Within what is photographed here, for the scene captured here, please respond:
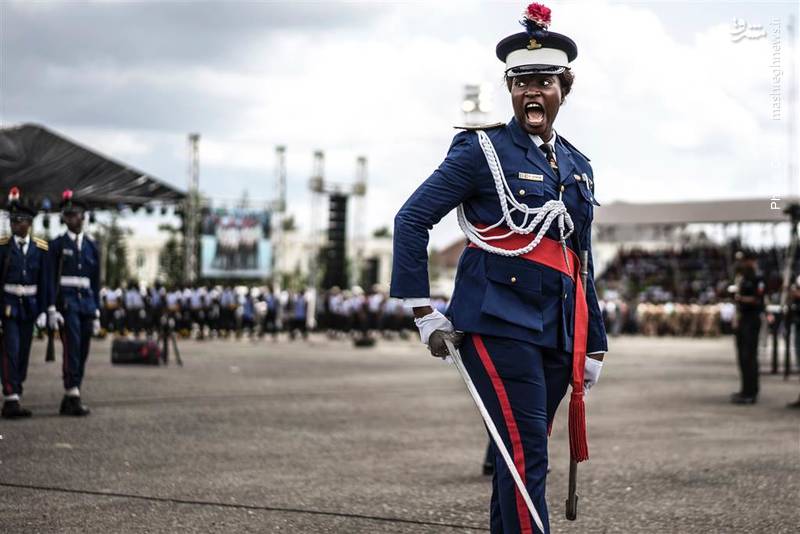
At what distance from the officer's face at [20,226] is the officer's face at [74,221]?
0.37 meters

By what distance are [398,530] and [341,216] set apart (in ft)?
145

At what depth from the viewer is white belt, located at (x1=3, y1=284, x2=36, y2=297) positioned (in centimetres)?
1154

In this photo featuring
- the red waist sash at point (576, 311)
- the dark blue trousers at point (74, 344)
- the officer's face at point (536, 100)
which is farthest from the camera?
the dark blue trousers at point (74, 344)

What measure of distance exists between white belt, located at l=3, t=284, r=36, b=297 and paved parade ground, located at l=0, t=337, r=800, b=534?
1135 millimetres

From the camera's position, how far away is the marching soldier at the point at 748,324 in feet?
47.7

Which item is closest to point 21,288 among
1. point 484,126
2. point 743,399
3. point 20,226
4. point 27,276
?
point 27,276

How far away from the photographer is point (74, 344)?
11.5 meters

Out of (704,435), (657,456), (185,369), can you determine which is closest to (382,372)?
(185,369)

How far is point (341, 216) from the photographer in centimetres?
4991

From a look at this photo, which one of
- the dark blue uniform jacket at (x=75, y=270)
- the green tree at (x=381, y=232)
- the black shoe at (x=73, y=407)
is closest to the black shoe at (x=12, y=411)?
the black shoe at (x=73, y=407)

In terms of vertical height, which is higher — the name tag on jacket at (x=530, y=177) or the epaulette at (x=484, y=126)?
the epaulette at (x=484, y=126)

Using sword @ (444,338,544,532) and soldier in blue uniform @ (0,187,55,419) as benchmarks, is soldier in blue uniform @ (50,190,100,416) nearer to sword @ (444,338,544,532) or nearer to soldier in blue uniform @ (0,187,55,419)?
soldier in blue uniform @ (0,187,55,419)

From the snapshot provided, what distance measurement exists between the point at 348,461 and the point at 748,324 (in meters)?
7.72

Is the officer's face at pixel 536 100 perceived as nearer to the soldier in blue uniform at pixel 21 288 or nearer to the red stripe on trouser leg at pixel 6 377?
the red stripe on trouser leg at pixel 6 377
